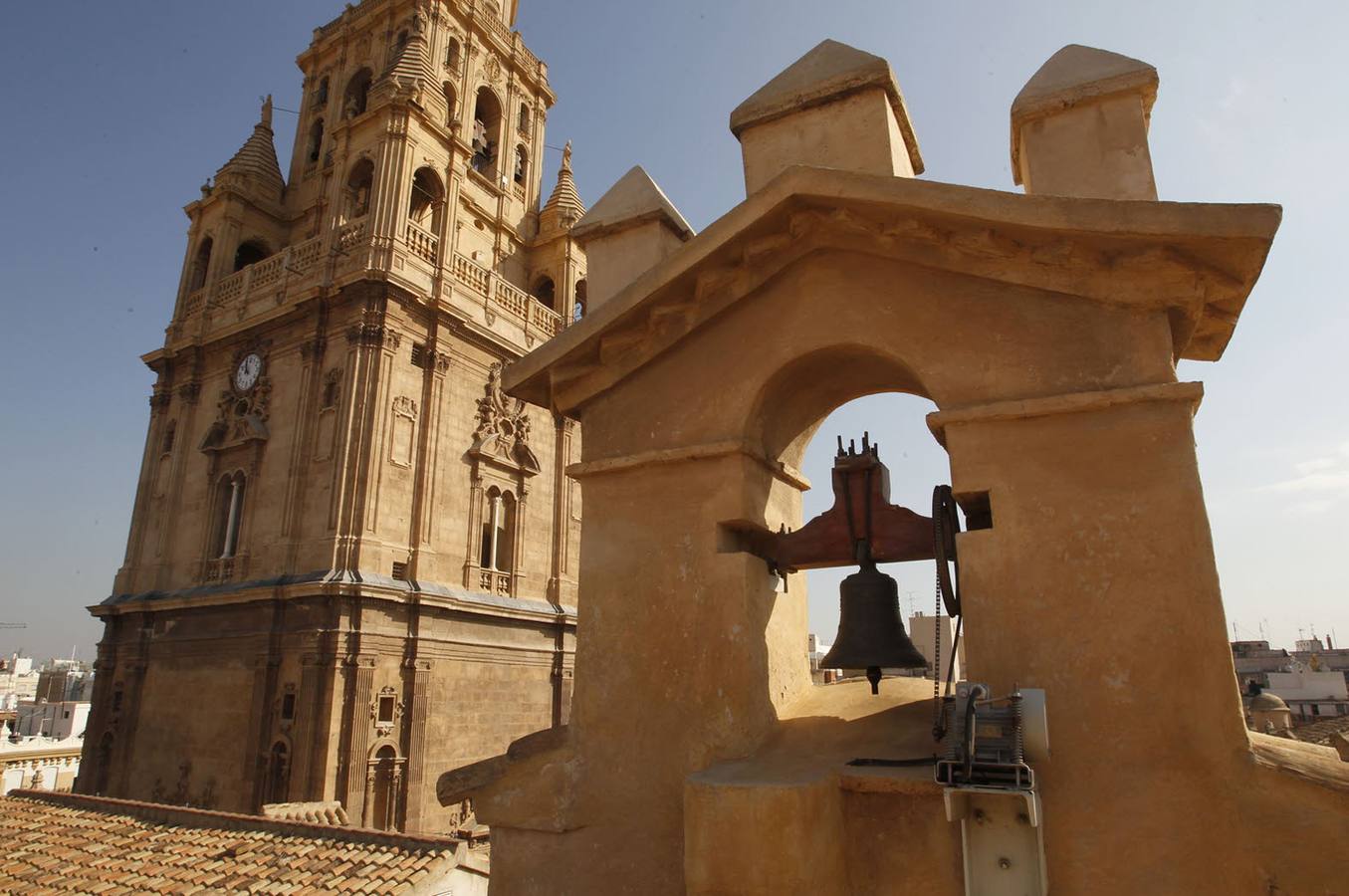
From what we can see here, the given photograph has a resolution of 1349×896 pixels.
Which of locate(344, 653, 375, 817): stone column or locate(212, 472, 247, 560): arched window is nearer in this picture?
locate(344, 653, 375, 817): stone column

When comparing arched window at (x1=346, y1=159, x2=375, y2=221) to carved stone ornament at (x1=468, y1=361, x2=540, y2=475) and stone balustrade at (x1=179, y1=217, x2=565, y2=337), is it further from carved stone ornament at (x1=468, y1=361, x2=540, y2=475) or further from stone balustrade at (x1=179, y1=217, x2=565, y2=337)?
carved stone ornament at (x1=468, y1=361, x2=540, y2=475)

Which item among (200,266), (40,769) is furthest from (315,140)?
(40,769)

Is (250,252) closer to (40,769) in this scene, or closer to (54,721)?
(40,769)

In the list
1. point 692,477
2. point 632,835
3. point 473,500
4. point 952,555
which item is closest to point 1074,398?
point 952,555

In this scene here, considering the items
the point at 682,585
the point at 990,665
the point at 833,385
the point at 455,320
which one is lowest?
the point at 990,665

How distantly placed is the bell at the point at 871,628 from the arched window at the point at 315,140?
30.5m

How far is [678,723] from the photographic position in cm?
459

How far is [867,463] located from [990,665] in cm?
139

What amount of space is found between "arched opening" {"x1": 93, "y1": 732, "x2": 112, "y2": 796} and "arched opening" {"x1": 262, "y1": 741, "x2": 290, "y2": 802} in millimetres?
7400

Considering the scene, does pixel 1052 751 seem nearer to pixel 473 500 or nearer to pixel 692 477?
pixel 692 477

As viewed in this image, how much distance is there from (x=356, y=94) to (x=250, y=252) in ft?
22.3

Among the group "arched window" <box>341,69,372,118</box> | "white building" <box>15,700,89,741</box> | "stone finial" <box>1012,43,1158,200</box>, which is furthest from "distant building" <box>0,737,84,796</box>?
"stone finial" <box>1012,43,1158,200</box>

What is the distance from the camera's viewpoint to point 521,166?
31734mm

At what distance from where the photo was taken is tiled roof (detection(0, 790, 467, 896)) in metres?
10.6
